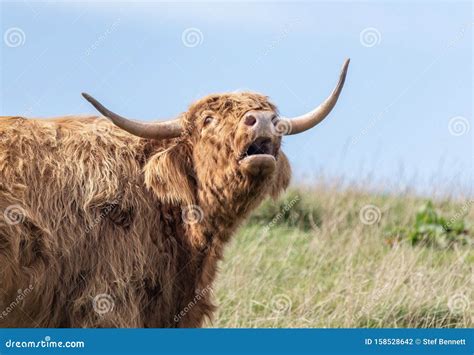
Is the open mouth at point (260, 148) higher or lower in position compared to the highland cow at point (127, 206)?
higher

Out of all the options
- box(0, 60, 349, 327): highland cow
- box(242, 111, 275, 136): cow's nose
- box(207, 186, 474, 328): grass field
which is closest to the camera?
box(242, 111, 275, 136): cow's nose

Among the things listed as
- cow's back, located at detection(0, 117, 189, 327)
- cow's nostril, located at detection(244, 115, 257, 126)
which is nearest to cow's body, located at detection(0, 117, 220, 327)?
cow's back, located at detection(0, 117, 189, 327)

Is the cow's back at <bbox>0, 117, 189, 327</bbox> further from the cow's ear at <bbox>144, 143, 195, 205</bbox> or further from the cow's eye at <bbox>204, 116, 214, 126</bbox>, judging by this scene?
the cow's eye at <bbox>204, 116, 214, 126</bbox>

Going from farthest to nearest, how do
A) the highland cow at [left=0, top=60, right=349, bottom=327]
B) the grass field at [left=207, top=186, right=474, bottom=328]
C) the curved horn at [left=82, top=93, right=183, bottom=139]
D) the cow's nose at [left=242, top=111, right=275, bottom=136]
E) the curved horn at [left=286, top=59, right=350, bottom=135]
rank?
the grass field at [left=207, top=186, right=474, bottom=328] → the curved horn at [left=286, top=59, right=350, bottom=135] → the curved horn at [left=82, top=93, right=183, bottom=139] → the highland cow at [left=0, top=60, right=349, bottom=327] → the cow's nose at [left=242, top=111, right=275, bottom=136]

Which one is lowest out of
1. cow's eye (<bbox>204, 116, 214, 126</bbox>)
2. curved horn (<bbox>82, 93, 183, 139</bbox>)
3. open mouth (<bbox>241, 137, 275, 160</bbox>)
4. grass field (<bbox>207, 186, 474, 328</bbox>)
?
grass field (<bbox>207, 186, 474, 328</bbox>)

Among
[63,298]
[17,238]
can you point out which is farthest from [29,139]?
[63,298]

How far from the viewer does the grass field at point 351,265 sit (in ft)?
27.4

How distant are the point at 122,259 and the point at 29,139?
106 cm

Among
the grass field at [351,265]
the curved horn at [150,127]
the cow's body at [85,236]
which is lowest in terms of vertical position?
the grass field at [351,265]

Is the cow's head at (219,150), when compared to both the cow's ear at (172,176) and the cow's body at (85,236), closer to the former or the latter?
the cow's ear at (172,176)

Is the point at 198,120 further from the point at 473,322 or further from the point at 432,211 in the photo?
the point at 432,211

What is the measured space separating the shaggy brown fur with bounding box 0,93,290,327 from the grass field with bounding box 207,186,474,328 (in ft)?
3.84

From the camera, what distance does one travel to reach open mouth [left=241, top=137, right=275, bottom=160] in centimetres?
577

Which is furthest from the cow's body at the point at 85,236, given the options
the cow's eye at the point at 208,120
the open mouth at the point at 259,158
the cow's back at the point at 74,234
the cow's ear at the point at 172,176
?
the open mouth at the point at 259,158
